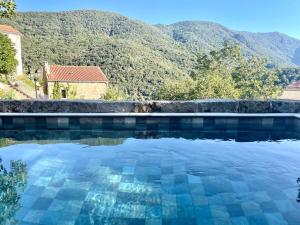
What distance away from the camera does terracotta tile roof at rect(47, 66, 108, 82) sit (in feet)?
105

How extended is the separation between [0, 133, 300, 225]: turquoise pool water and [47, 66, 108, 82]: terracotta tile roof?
2722 centimetres

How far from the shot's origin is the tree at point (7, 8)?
5848 mm

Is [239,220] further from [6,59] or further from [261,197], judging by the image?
[6,59]

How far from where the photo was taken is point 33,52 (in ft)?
168

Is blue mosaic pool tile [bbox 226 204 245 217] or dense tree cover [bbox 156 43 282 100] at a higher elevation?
dense tree cover [bbox 156 43 282 100]

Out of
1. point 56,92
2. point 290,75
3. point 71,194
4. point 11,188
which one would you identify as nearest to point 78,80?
point 56,92

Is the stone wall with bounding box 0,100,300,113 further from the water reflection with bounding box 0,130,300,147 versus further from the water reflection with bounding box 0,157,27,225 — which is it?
the water reflection with bounding box 0,157,27,225

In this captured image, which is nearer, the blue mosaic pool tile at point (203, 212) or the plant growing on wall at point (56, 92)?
the blue mosaic pool tile at point (203, 212)

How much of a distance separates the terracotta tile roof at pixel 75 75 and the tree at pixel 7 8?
86.1 feet

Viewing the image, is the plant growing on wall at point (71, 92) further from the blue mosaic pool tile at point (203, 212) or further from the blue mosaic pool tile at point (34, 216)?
the blue mosaic pool tile at point (203, 212)

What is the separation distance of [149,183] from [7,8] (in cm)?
436

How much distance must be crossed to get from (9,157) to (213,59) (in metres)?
29.7

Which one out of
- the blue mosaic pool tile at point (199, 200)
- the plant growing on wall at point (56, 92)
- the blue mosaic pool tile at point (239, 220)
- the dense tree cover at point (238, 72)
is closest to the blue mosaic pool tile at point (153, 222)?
the blue mosaic pool tile at point (199, 200)

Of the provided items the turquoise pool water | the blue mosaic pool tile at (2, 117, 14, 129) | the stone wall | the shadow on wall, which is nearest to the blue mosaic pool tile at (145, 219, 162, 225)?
the turquoise pool water
